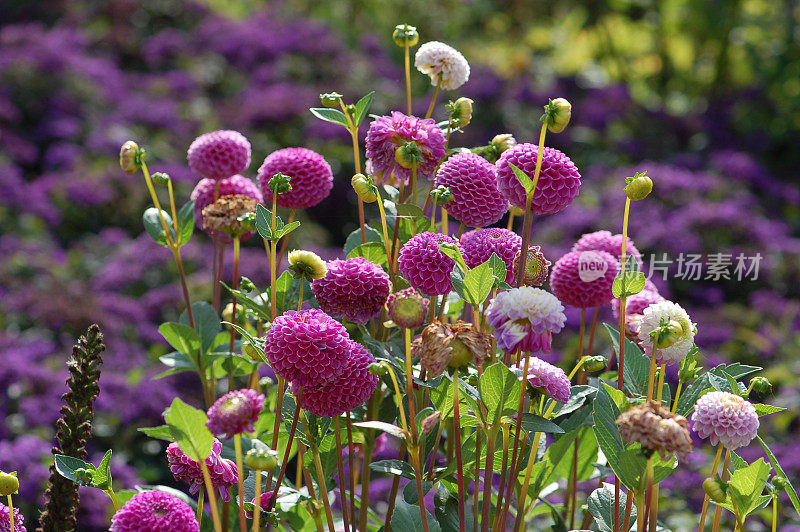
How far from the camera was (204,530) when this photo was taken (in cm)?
92

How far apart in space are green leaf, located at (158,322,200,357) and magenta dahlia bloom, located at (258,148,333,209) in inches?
7.1

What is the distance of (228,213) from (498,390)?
37cm

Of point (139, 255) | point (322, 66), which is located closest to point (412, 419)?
point (139, 255)

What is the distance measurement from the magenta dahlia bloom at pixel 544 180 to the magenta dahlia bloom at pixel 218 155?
0.36m

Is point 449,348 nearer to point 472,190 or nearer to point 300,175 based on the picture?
point 472,190

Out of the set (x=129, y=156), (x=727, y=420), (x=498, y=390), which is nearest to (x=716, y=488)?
(x=727, y=420)

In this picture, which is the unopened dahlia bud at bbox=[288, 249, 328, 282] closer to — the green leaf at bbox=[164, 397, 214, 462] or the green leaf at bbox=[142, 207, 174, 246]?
the green leaf at bbox=[164, 397, 214, 462]

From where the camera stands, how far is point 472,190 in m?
0.78

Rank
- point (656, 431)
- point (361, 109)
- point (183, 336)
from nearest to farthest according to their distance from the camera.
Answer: point (656, 431)
point (361, 109)
point (183, 336)

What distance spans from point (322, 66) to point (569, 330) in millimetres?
2071

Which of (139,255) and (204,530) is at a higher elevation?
(204,530)

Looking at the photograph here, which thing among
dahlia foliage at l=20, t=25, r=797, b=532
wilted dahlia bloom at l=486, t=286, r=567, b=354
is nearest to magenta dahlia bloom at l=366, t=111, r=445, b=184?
dahlia foliage at l=20, t=25, r=797, b=532

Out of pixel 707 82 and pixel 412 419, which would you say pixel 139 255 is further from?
pixel 707 82

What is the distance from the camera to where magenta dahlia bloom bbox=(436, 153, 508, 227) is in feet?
2.54
